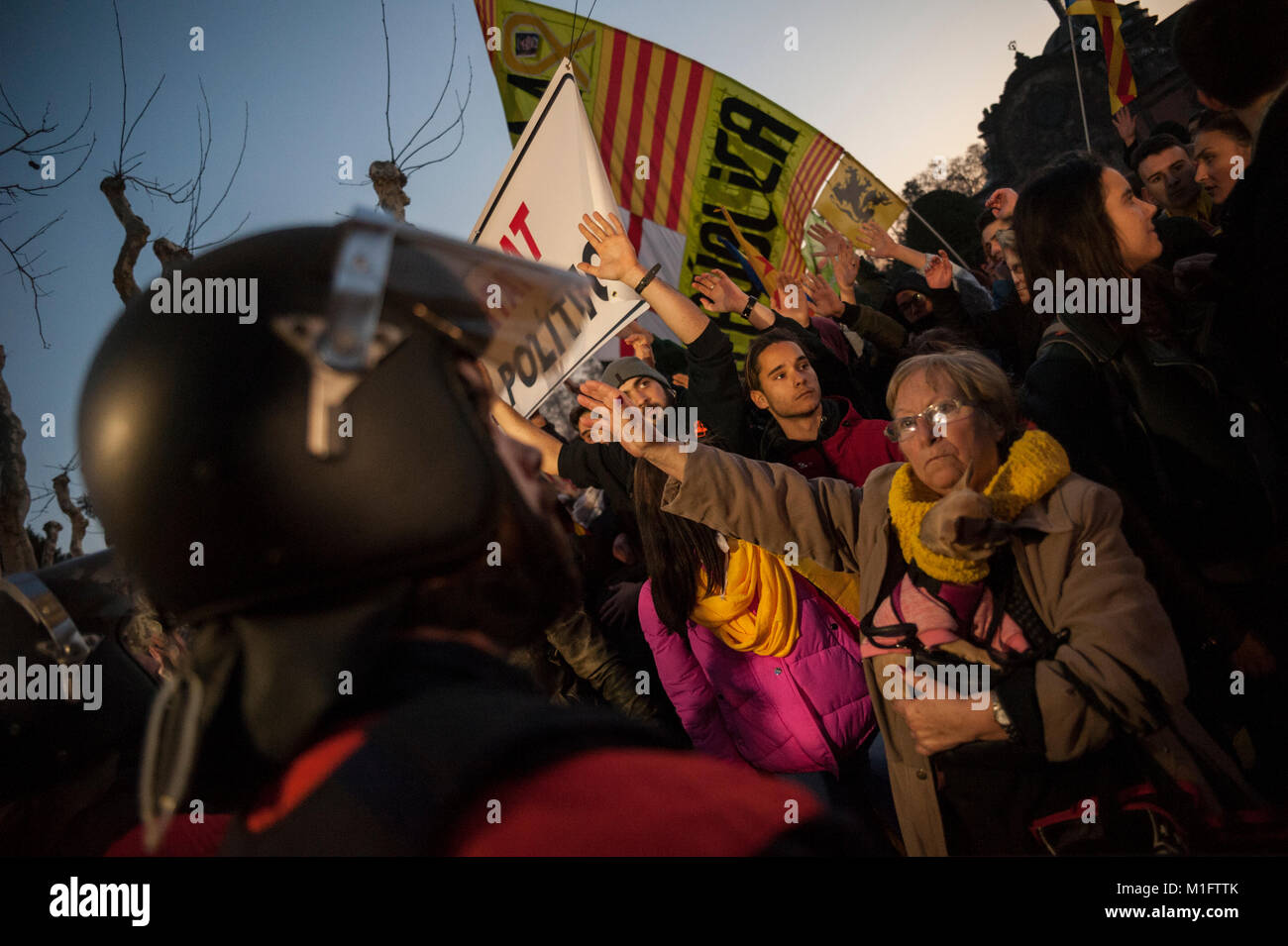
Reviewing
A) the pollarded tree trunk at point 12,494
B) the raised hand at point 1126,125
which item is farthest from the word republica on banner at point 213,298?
the raised hand at point 1126,125

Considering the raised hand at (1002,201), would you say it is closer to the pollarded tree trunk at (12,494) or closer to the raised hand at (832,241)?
the raised hand at (832,241)

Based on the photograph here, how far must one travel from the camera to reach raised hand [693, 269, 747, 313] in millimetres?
3010

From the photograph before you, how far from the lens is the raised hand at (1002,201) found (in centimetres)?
333

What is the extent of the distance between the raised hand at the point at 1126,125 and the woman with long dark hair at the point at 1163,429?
1.94 meters

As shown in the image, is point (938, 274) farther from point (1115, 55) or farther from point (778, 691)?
point (1115, 55)

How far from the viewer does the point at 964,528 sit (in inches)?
66.1

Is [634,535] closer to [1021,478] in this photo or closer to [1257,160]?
[1021,478]

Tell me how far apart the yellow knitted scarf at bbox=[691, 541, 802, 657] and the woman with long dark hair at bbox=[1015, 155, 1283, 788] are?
86cm

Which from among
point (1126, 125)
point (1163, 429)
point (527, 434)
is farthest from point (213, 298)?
point (1126, 125)

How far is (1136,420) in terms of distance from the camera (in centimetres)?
210
